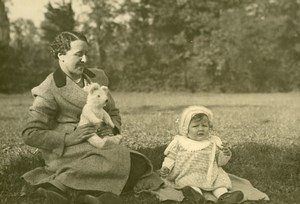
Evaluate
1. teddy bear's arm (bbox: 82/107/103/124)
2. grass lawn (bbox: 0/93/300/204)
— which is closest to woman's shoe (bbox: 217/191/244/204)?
grass lawn (bbox: 0/93/300/204)

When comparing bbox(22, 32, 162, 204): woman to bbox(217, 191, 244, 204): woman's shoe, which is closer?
bbox(22, 32, 162, 204): woman

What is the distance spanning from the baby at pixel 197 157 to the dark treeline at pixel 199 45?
10.4 metres

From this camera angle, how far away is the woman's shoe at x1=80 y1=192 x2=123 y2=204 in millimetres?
3297

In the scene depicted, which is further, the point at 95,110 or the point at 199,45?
the point at 199,45

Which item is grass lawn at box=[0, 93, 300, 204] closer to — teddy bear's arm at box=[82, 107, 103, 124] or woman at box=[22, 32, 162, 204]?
woman at box=[22, 32, 162, 204]

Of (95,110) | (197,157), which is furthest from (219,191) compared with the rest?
(95,110)

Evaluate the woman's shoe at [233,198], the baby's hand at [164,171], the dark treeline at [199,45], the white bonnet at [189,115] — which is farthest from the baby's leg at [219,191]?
the dark treeline at [199,45]

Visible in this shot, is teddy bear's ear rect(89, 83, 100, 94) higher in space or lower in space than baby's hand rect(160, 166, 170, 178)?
higher

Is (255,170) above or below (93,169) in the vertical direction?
Result: below

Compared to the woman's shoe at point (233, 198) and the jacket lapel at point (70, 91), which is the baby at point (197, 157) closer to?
the woman's shoe at point (233, 198)

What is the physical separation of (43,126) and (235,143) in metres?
2.94

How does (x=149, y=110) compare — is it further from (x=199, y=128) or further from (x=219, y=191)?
(x=219, y=191)

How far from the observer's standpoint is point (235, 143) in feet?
19.1

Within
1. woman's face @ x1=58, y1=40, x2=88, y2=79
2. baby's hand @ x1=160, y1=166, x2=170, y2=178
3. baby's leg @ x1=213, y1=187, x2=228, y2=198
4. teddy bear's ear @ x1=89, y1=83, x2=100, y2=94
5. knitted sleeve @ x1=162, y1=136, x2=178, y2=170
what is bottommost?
baby's leg @ x1=213, y1=187, x2=228, y2=198
